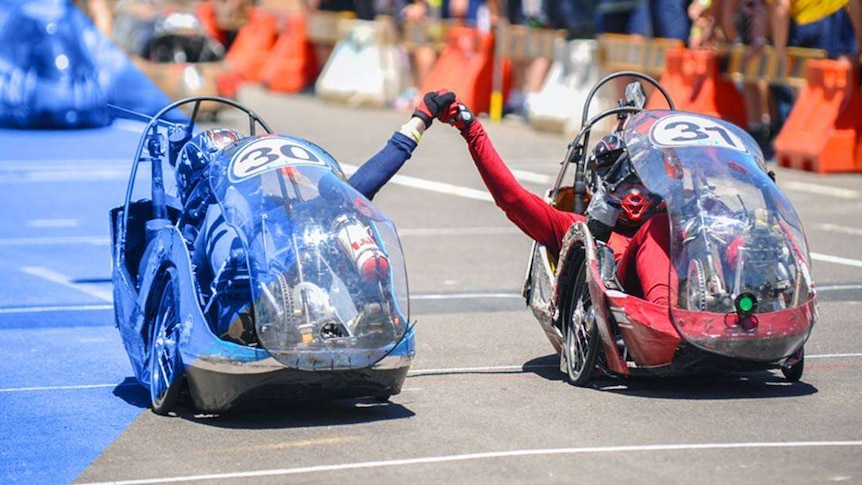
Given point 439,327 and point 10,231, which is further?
point 10,231

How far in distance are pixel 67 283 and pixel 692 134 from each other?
5.67 metres

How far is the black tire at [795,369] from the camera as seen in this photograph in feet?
27.4

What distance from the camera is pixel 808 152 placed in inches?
709

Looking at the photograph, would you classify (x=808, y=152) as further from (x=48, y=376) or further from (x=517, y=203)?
(x=48, y=376)

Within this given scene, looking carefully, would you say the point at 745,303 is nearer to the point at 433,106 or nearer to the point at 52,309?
the point at 433,106

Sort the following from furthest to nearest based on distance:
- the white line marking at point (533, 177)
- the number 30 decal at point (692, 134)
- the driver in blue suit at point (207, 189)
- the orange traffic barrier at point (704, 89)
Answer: the orange traffic barrier at point (704, 89), the white line marking at point (533, 177), the number 30 decal at point (692, 134), the driver in blue suit at point (207, 189)

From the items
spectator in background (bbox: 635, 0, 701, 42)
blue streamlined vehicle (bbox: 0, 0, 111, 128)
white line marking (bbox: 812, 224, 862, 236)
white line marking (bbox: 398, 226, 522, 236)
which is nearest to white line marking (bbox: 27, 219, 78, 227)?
white line marking (bbox: 398, 226, 522, 236)

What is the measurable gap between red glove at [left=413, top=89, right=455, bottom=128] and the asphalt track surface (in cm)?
141

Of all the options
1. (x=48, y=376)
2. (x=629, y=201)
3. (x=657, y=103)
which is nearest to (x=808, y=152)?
(x=657, y=103)

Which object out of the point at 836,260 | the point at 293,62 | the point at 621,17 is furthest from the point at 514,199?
the point at 293,62

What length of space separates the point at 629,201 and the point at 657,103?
11.5m

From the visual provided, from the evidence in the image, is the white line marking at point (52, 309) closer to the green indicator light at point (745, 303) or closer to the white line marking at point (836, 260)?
the green indicator light at point (745, 303)

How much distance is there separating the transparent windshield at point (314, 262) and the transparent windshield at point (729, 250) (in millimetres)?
1379

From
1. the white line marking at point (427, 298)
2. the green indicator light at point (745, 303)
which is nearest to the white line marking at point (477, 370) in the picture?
the green indicator light at point (745, 303)
